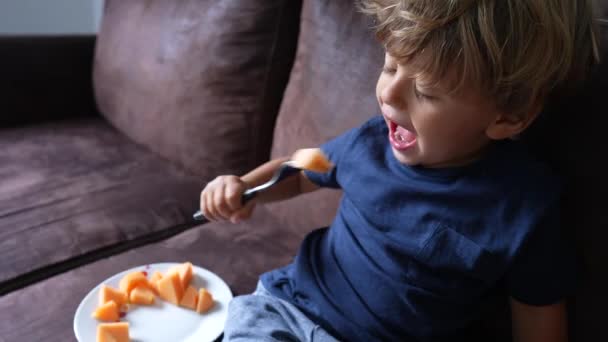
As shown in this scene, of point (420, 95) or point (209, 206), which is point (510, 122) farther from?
point (209, 206)

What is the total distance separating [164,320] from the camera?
862mm

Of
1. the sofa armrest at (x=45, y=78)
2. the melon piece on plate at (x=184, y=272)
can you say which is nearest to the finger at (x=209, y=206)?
the melon piece on plate at (x=184, y=272)

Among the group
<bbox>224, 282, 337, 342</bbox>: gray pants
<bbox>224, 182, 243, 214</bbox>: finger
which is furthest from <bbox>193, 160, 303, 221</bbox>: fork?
<bbox>224, 282, 337, 342</bbox>: gray pants

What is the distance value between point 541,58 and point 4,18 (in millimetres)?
2359

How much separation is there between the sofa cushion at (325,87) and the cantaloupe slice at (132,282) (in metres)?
0.34

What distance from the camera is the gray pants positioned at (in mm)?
756

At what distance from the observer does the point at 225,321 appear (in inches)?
33.1

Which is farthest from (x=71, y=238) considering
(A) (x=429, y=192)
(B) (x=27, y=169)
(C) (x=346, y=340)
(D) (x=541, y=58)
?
(D) (x=541, y=58)

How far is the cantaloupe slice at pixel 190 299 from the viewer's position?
0.88 metres

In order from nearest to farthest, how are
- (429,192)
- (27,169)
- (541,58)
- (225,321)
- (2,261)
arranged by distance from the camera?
(541,58) < (429,192) < (225,321) < (2,261) < (27,169)

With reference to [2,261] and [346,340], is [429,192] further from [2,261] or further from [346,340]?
[2,261]

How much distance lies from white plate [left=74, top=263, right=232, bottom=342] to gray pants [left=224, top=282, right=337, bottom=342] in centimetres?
6

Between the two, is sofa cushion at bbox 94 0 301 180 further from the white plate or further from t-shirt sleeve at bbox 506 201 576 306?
t-shirt sleeve at bbox 506 201 576 306

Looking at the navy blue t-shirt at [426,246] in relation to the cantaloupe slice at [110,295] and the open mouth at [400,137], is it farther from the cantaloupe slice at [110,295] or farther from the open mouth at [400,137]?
the cantaloupe slice at [110,295]
